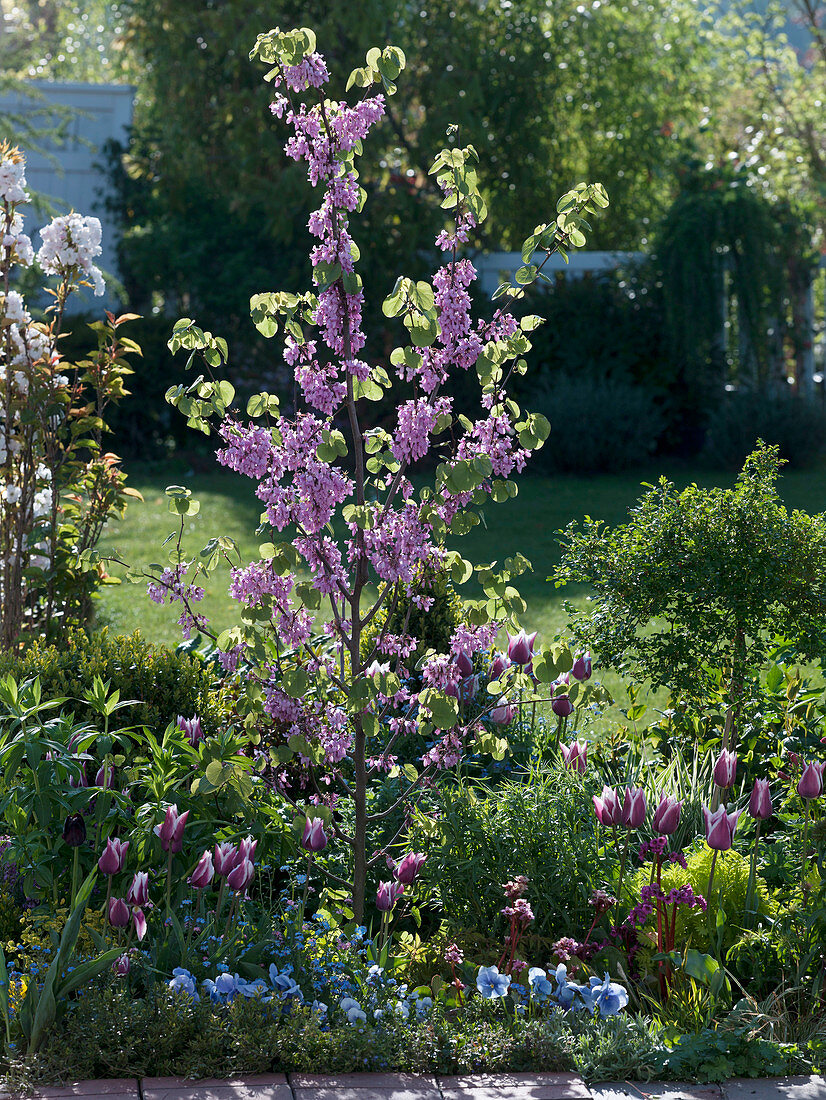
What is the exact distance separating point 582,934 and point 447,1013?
543mm

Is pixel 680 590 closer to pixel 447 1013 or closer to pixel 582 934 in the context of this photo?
pixel 582 934

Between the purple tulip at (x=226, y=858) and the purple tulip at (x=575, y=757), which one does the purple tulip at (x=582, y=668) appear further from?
the purple tulip at (x=226, y=858)

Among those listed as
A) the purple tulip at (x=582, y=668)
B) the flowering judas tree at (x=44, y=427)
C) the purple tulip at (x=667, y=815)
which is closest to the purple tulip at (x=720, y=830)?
the purple tulip at (x=667, y=815)

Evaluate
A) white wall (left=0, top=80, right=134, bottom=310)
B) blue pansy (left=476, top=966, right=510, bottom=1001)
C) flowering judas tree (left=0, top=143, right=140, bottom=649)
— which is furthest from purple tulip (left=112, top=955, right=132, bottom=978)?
white wall (left=0, top=80, right=134, bottom=310)

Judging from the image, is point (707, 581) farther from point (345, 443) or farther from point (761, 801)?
point (345, 443)

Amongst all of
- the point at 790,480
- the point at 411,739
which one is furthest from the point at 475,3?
the point at 411,739

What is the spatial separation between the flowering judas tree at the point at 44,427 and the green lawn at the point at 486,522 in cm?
141

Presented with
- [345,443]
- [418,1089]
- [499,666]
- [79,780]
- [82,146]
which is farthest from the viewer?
[82,146]

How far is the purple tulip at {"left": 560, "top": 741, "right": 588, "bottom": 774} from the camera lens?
334cm

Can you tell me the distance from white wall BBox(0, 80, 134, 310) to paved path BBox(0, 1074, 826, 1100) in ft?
34.9

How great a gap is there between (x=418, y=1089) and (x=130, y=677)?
1825mm

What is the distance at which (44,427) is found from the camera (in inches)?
184

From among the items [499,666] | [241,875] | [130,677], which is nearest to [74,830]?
[241,875]

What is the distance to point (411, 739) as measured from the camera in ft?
13.2
